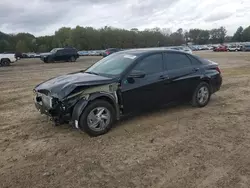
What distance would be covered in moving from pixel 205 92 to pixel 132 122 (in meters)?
2.34

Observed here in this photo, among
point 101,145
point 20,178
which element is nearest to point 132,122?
point 101,145

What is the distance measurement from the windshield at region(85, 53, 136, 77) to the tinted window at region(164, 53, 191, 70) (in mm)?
917

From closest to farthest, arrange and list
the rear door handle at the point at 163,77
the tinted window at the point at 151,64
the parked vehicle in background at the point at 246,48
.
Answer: the tinted window at the point at 151,64 < the rear door handle at the point at 163,77 < the parked vehicle in background at the point at 246,48

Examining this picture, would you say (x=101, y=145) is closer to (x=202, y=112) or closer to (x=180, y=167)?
(x=180, y=167)

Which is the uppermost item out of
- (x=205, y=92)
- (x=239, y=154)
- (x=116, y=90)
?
(x=116, y=90)

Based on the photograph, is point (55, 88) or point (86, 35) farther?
point (86, 35)

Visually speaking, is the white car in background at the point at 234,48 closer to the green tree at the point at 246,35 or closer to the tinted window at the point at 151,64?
the tinted window at the point at 151,64

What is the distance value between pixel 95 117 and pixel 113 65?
4.70ft

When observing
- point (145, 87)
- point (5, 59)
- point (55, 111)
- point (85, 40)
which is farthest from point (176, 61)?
point (85, 40)

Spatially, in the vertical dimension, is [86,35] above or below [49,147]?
above

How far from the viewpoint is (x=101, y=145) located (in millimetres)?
4547

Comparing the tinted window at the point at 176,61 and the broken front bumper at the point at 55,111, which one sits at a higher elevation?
the tinted window at the point at 176,61

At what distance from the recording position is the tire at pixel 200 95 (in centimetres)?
666

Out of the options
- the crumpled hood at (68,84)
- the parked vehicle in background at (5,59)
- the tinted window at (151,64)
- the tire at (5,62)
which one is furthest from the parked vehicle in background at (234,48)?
the crumpled hood at (68,84)
